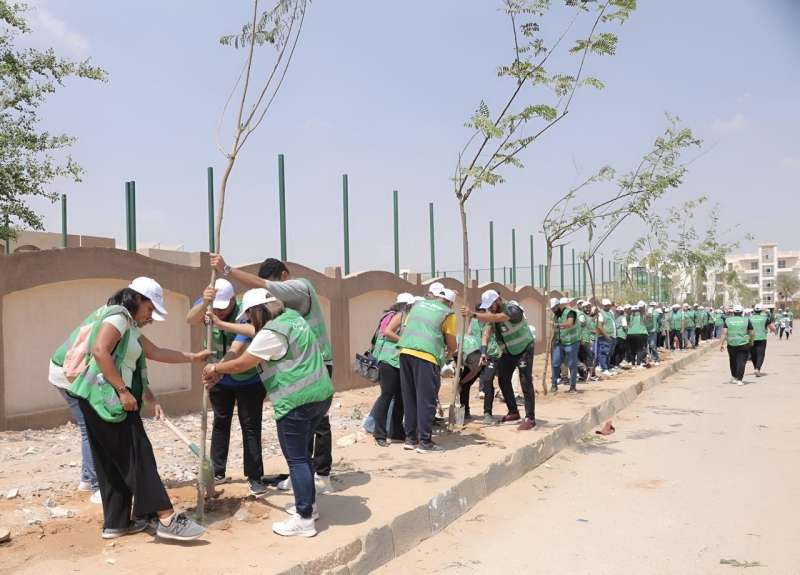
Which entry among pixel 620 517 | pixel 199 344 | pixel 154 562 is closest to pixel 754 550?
pixel 620 517

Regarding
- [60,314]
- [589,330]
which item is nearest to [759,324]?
[589,330]

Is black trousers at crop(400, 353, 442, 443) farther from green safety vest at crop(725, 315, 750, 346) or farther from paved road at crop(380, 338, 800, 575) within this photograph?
green safety vest at crop(725, 315, 750, 346)

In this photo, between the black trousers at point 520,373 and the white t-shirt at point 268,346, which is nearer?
the white t-shirt at point 268,346

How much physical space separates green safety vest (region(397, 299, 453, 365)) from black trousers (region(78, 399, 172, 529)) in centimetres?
312

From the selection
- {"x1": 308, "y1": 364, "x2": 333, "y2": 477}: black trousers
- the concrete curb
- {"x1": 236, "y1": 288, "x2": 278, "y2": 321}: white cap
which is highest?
{"x1": 236, "y1": 288, "x2": 278, "y2": 321}: white cap

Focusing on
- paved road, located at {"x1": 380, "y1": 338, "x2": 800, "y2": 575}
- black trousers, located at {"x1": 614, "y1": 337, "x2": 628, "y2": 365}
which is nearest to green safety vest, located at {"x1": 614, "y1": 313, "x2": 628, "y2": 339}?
black trousers, located at {"x1": 614, "y1": 337, "x2": 628, "y2": 365}

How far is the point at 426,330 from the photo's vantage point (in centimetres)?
700

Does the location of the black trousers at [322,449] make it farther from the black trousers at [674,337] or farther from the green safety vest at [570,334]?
the black trousers at [674,337]

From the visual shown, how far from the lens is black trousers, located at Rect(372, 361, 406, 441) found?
746 cm

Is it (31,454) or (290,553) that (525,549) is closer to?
(290,553)

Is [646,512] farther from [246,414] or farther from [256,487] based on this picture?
[246,414]

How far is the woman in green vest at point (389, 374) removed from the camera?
7.45 meters

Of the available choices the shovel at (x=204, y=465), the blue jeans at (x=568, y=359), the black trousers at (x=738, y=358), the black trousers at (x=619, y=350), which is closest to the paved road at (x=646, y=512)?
the shovel at (x=204, y=465)

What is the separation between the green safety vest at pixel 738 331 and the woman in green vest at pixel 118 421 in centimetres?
1387
